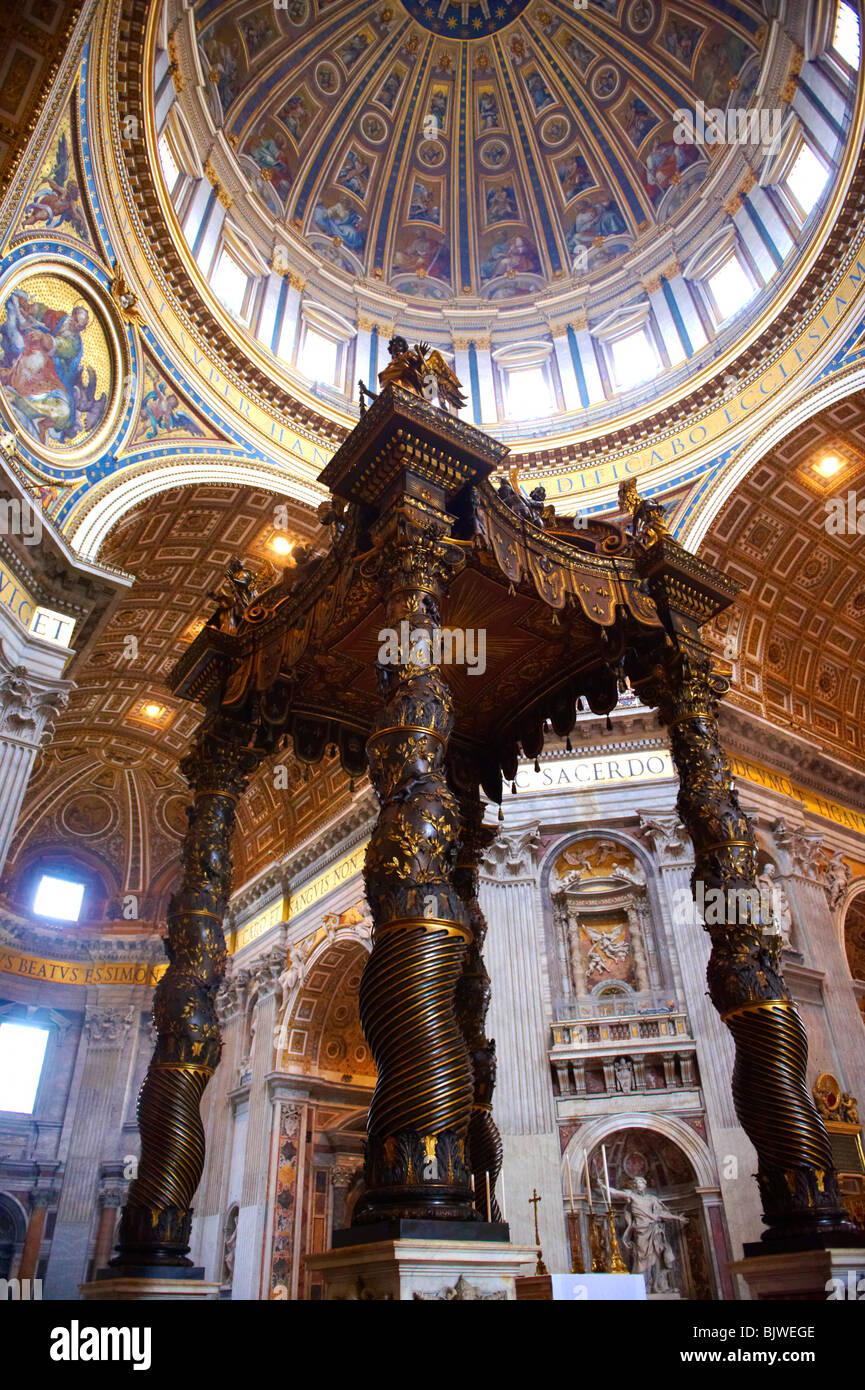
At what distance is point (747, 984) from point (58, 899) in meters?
21.5

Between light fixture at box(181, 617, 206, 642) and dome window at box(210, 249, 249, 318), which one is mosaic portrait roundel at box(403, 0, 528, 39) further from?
light fixture at box(181, 617, 206, 642)

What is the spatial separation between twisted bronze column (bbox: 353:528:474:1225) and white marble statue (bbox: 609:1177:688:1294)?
864 centimetres

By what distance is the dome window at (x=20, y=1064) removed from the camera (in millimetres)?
20500

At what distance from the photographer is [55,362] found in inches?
472

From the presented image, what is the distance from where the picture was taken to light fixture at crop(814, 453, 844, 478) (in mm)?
14938

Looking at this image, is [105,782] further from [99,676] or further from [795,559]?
[795,559]

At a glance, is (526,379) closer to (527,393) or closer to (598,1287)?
(527,393)

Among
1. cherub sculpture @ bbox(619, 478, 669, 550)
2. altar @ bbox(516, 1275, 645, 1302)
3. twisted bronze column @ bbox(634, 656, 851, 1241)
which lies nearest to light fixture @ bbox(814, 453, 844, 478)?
cherub sculpture @ bbox(619, 478, 669, 550)

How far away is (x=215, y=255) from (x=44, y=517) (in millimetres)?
8489

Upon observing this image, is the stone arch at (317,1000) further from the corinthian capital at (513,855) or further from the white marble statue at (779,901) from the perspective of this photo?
the white marble statue at (779,901)

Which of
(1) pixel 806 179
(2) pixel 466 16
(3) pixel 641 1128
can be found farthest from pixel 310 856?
(2) pixel 466 16

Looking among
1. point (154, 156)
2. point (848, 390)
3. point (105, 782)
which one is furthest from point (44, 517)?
point (105, 782)

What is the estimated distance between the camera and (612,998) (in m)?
12.7

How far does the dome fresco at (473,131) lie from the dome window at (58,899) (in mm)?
16744
